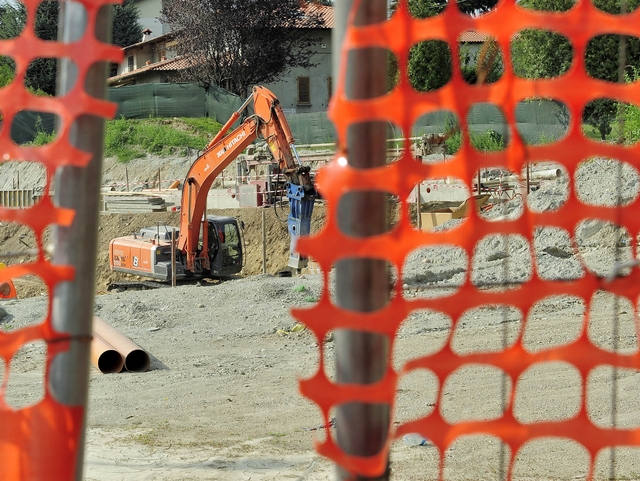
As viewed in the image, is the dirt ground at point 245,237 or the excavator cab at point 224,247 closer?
the excavator cab at point 224,247

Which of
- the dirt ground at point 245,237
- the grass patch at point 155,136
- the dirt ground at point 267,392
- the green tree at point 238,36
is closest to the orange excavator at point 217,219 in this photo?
the dirt ground at point 267,392

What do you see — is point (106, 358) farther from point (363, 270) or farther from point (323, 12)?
point (323, 12)

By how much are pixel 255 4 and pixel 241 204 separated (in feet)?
60.4

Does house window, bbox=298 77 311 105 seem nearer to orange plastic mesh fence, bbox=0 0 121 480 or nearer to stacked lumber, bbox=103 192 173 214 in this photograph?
stacked lumber, bbox=103 192 173 214

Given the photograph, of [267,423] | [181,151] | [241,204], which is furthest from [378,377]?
[181,151]

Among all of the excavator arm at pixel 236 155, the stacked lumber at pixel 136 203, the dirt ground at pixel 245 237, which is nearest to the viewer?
the excavator arm at pixel 236 155

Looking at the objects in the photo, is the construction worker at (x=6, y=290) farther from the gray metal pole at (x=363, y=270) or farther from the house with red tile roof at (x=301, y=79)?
the house with red tile roof at (x=301, y=79)

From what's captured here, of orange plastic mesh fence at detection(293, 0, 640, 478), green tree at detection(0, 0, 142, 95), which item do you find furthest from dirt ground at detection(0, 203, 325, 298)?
orange plastic mesh fence at detection(293, 0, 640, 478)

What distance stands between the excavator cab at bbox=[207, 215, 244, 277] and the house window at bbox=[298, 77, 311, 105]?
28974 mm

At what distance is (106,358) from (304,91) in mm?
39066

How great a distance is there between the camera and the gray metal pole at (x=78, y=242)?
2.54 meters

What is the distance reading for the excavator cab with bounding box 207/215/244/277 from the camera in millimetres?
19469

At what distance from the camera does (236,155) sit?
1830 cm

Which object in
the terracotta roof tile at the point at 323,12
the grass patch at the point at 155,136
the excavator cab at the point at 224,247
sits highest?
the terracotta roof tile at the point at 323,12
